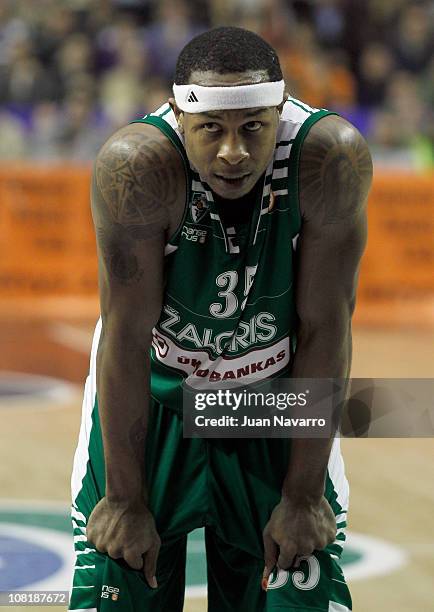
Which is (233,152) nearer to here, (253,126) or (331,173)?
(253,126)

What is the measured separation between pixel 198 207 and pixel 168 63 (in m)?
9.60

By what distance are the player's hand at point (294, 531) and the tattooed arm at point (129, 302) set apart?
0.28 meters

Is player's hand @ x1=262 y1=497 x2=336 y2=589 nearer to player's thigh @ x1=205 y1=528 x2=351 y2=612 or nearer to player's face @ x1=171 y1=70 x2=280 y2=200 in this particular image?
player's thigh @ x1=205 y1=528 x2=351 y2=612

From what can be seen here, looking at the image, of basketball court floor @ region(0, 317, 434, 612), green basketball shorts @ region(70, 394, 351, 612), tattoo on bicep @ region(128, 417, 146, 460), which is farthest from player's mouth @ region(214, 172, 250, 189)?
basketball court floor @ region(0, 317, 434, 612)

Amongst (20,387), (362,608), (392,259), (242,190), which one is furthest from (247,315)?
(392,259)

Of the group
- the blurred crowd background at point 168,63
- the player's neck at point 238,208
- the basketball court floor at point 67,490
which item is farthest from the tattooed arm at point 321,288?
the blurred crowd background at point 168,63

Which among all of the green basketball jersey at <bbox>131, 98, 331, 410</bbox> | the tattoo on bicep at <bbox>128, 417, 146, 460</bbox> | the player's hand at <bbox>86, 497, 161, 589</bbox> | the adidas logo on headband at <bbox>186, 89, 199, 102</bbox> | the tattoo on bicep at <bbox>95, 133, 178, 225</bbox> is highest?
the adidas logo on headband at <bbox>186, 89, 199, 102</bbox>

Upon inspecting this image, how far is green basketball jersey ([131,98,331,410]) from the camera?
109 inches

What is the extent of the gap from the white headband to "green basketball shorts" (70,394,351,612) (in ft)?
2.80

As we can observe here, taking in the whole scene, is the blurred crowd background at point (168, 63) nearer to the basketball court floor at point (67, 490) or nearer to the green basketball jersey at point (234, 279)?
the basketball court floor at point (67, 490)

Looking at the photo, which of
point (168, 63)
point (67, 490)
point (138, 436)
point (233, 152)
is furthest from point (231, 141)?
point (168, 63)

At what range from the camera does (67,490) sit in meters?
5.62

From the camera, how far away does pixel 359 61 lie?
12.6 meters

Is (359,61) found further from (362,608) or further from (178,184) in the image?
(178,184)
